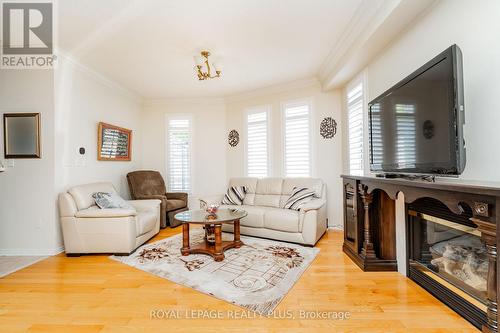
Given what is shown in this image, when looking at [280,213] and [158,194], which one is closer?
[280,213]

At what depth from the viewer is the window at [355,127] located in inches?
143

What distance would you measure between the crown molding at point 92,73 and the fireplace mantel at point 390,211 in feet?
13.4

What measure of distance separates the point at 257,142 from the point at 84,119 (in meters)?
2.99

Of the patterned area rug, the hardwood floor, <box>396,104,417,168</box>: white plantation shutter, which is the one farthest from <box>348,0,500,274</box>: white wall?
the patterned area rug

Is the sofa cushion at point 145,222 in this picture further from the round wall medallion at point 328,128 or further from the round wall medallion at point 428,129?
the round wall medallion at point 428,129

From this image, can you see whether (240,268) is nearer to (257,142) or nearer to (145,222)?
(145,222)

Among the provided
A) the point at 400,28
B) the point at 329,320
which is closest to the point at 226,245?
the point at 329,320

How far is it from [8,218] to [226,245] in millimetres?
2919

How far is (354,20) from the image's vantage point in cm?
275

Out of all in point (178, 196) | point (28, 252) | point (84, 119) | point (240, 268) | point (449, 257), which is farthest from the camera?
point (178, 196)

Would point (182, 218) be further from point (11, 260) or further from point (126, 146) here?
point (126, 146)

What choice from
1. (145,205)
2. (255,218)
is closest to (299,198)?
(255,218)

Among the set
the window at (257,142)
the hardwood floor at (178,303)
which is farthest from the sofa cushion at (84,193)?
the window at (257,142)

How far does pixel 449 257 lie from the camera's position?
2082 mm
